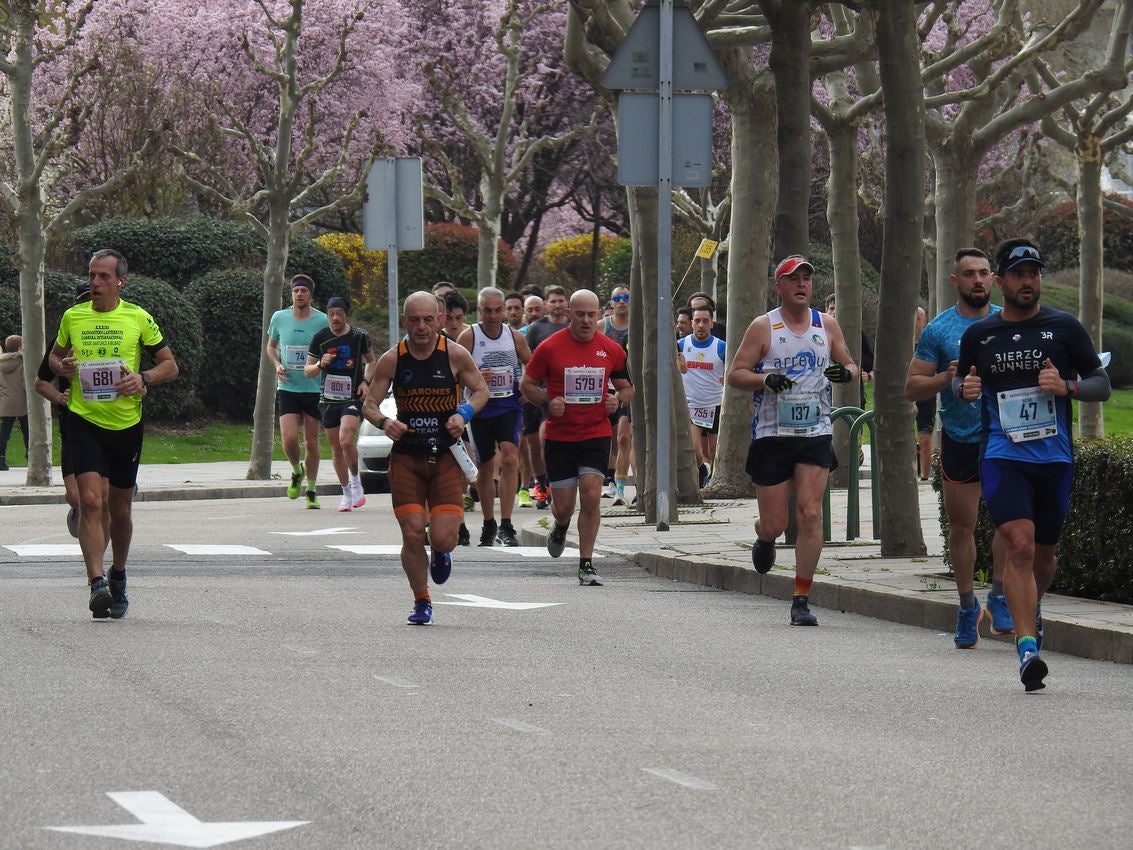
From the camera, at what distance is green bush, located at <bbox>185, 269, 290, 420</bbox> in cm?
3278

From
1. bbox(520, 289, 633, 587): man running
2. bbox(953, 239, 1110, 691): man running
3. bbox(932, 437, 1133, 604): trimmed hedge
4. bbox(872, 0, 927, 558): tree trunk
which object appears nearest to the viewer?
bbox(953, 239, 1110, 691): man running

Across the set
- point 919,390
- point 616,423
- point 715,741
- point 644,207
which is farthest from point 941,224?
point 715,741

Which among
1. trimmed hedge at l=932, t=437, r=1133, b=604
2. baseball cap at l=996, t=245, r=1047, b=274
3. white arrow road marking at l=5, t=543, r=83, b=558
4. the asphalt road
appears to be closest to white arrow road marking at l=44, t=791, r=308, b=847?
the asphalt road

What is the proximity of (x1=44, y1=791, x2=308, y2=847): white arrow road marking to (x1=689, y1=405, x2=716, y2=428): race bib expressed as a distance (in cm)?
1556

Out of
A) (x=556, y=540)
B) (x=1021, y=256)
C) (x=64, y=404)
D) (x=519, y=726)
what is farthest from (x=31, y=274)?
(x=519, y=726)

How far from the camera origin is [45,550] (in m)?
15.4

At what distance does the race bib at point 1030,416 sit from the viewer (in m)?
8.98

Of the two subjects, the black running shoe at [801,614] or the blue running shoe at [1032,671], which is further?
the black running shoe at [801,614]

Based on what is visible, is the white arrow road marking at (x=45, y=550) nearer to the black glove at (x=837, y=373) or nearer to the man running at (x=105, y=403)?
the man running at (x=105, y=403)

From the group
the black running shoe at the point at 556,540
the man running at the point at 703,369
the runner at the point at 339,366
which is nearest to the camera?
the black running shoe at the point at 556,540

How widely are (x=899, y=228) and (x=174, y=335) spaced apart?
62.3 feet

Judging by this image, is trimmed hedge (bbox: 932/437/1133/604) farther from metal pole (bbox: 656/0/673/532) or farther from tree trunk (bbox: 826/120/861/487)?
tree trunk (bbox: 826/120/861/487)

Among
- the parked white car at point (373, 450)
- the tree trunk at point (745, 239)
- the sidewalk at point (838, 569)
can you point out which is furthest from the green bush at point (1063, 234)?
the tree trunk at point (745, 239)

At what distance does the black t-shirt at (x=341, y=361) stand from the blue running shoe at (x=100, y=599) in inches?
324
